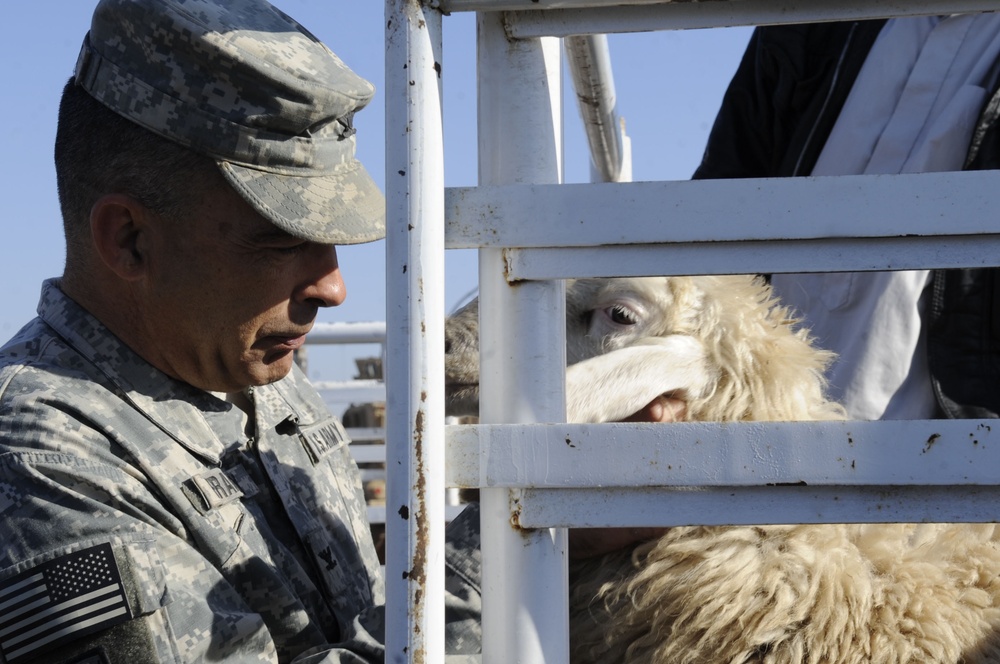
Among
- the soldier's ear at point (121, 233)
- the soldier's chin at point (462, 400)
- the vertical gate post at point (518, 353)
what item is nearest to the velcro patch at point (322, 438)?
the soldier's chin at point (462, 400)

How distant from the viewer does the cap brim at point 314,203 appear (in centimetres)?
160

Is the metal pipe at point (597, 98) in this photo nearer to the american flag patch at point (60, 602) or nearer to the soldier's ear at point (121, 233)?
the soldier's ear at point (121, 233)

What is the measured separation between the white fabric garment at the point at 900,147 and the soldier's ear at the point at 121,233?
1834mm

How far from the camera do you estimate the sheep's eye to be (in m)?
2.46

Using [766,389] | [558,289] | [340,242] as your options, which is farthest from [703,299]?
[558,289]

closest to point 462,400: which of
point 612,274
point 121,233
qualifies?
point 121,233

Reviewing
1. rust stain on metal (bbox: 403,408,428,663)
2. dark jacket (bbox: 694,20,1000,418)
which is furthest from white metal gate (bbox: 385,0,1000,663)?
dark jacket (bbox: 694,20,1000,418)

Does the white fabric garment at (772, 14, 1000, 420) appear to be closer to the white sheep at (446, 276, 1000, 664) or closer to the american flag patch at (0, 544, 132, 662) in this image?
the white sheep at (446, 276, 1000, 664)

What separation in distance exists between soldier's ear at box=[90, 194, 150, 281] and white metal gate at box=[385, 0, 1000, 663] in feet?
2.35

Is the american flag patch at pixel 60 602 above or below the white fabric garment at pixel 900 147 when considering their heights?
below

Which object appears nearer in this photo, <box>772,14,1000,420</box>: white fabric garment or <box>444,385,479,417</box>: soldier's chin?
<box>444,385,479,417</box>: soldier's chin

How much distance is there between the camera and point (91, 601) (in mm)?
1370

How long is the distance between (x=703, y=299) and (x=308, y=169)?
3.65ft

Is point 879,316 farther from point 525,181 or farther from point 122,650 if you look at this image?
point 122,650
